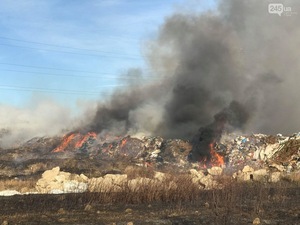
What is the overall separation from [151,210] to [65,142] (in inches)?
1845

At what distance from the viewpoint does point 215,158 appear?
4384 cm

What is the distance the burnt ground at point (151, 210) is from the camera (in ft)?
37.9

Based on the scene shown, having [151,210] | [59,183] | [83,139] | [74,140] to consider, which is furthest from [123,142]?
[151,210]

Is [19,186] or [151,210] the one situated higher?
[19,186]

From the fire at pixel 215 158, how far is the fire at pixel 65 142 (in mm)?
23206

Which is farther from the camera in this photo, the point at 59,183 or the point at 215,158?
the point at 215,158

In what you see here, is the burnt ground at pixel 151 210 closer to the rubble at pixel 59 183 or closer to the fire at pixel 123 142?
the rubble at pixel 59 183

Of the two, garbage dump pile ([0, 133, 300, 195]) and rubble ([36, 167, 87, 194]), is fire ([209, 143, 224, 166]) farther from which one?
rubble ([36, 167, 87, 194])

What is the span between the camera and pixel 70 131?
62438 millimetres

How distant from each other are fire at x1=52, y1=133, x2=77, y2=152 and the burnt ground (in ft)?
131

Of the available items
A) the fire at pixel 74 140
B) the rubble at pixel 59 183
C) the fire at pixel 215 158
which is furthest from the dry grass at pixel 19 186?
the fire at pixel 74 140

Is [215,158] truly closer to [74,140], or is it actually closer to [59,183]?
[59,183]

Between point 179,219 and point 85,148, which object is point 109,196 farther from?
point 85,148

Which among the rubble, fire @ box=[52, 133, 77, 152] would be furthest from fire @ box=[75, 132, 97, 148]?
the rubble
